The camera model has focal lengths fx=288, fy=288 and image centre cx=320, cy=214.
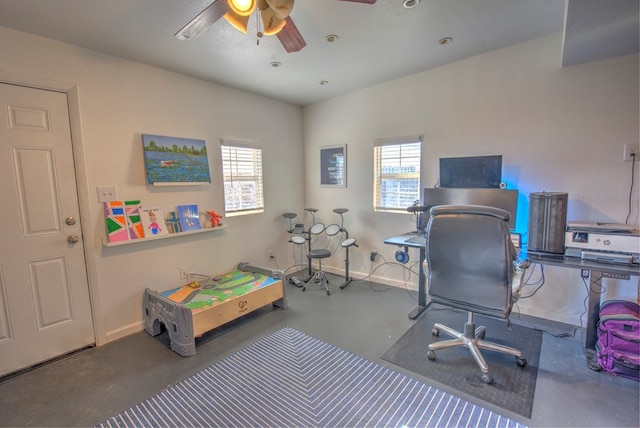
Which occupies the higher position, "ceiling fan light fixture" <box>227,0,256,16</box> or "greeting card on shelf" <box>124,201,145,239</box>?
"ceiling fan light fixture" <box>227,0,256,16</box>

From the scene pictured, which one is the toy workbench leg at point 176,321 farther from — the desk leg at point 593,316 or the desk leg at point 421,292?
the desk leg at point 593,316

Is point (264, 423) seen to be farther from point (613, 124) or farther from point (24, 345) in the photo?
point (613, 124)

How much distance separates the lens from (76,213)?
7.93 feet

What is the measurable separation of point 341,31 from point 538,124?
1.97 metres

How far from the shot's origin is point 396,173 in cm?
360

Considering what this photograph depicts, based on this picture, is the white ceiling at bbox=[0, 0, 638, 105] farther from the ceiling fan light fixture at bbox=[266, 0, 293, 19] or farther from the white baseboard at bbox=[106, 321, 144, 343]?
the white baseboard at bbox=[106, 321, 144, 343]

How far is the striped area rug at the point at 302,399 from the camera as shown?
1.67 m

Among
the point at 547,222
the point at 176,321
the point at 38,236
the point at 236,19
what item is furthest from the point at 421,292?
the point at 38,236

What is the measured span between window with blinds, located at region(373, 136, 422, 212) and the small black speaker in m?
1.24

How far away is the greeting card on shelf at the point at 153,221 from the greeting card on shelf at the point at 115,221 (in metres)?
0.16

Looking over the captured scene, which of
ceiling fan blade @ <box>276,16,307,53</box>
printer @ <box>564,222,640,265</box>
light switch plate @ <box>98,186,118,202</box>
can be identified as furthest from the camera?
light switch plate @ <box>98,186,118,202</box>

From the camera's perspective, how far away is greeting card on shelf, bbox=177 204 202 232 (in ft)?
9.95

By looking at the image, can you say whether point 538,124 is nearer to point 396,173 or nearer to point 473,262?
point 396,173

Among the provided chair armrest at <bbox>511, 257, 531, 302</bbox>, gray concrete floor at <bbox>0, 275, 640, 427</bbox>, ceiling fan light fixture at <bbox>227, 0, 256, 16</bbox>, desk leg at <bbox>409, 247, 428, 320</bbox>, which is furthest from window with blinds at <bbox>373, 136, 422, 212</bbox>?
ceiling fan light fixture at <bbox>227, 0, 256, 16</bbox>
